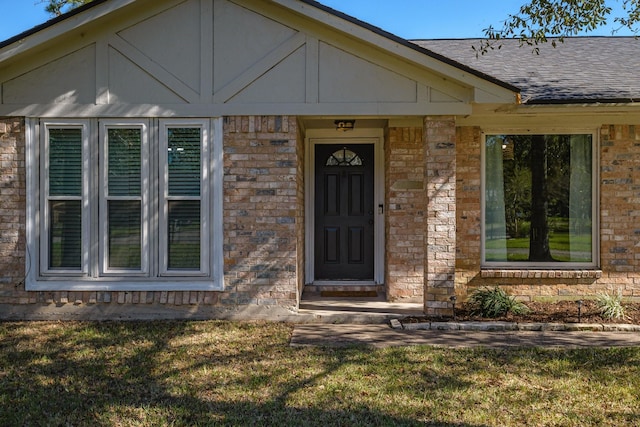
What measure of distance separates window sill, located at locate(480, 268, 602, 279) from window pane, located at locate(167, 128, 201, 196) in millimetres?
4271

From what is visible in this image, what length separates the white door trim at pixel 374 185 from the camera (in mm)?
7973

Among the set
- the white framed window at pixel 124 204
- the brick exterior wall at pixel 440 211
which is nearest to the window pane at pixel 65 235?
the white framed window at pixel 124 204

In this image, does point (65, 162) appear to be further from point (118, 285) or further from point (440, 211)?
point (440, 211)

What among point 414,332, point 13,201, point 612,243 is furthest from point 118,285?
point 612,243

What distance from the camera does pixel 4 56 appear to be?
5891 mm

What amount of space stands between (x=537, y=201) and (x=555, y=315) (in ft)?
5.98

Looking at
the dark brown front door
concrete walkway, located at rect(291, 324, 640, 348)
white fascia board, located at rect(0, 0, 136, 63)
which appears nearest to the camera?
concrete walkway, located at rect(291, 324, 640, 348)

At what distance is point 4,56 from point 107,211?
7.00 ft

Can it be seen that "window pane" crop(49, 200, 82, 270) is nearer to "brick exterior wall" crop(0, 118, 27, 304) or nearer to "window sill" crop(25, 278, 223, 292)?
"window sill" crop(25, 278, 223, 292)

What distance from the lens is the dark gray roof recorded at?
21.1ft

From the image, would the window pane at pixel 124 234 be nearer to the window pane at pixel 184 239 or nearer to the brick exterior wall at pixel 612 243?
the window pane at pixel 184 239

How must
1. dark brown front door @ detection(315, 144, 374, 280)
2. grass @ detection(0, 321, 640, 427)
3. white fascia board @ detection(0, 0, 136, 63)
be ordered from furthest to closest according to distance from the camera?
dark brown front door @ detection(315, 144, 374, 280) → white fascia board @ detection(0, 0, 136, 63) → grass @ detection(0, 321, 640, 427)

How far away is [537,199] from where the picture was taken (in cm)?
756

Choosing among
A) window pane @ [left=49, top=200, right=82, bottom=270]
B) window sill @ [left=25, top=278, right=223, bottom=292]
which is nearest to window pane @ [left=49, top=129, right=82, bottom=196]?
window pane @ [left=49, top=200, right=82, bottom=270]
